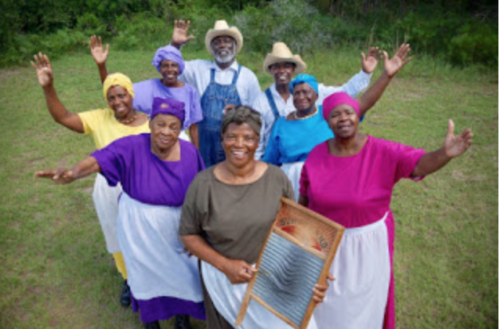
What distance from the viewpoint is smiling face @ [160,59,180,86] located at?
4410 mm

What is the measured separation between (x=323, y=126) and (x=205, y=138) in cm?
185

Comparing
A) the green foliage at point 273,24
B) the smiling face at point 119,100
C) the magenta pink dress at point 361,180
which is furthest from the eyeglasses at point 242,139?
the green foliage at point 273,24

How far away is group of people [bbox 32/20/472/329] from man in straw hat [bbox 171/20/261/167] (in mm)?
1215

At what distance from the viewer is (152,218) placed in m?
3.03

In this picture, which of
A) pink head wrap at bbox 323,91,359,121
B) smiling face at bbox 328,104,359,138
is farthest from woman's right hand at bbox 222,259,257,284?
pink head wrap at bbox 323,91,359,121

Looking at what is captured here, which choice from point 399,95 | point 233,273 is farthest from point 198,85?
point 399,95

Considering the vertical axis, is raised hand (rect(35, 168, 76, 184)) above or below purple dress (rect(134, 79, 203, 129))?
below

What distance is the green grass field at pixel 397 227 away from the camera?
414 cm

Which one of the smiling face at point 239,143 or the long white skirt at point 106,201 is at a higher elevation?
the smiling face at point 239,143

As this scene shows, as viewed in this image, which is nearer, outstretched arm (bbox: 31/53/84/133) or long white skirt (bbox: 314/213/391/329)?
long white skirt (bbox: 314/213/391/329)

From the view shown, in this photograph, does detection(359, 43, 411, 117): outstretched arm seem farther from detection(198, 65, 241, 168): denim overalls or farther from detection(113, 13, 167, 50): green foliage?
detection(113, 13, 167, 50): green foliage

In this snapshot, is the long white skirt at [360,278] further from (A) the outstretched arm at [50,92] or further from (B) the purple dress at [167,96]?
(A) the outstretched arm at [50,92]

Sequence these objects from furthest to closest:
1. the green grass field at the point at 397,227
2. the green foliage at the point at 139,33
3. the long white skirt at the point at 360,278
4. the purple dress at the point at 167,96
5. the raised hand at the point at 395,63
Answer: the green foliage at the point at 139,33 < the purple dress at the point at 167,96 < the green grass field at the point at 397,227 < the raised hand at the point at 395,63 < the long white skirt at the point at 360,278

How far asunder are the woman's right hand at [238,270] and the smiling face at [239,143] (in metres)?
0.60
